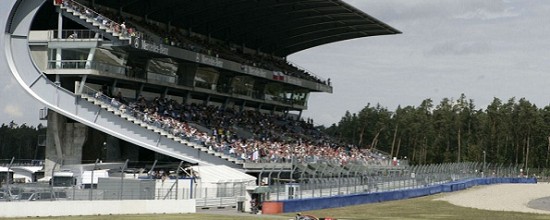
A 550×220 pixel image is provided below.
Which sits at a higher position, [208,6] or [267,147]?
[208,6]

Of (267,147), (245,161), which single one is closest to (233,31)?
(267,147)

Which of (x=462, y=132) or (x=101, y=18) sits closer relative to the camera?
(x=101, y=18)

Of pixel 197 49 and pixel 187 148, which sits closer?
pixel 187 148

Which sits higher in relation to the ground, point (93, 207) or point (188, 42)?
point (188, 42)

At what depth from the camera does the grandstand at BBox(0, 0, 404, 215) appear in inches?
2424

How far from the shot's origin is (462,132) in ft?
504

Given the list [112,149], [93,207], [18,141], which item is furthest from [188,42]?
[18,141]

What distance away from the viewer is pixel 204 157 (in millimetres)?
62938

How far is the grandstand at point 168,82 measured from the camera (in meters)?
61.6

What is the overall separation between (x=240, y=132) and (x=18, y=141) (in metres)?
73.0

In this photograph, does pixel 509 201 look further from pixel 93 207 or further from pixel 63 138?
pixel 93 207

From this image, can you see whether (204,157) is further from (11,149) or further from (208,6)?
(11,149)

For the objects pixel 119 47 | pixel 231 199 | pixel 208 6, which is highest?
pixel 208 6

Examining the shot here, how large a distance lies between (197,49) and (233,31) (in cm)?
1356
